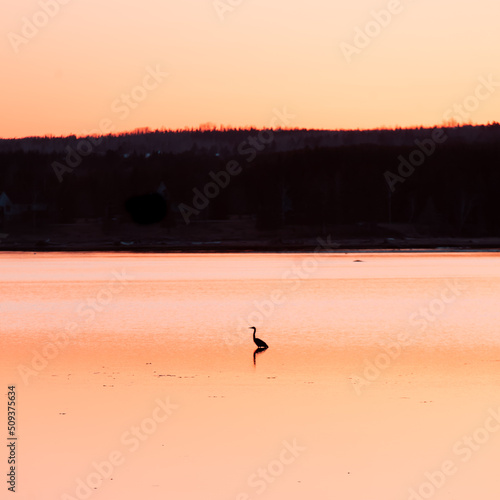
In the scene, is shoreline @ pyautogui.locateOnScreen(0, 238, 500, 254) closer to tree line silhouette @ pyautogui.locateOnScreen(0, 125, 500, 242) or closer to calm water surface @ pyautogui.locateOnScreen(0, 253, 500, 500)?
tree line silhouette @ pyautogui.locateOnScreen(0, 125, 500, 242)

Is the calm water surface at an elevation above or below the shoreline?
below

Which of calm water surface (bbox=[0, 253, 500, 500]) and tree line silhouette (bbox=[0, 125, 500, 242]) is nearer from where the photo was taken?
calm water surface (bbox=[0, 253, 500, 500])

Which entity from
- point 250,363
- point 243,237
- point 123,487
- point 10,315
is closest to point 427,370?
point 250,363

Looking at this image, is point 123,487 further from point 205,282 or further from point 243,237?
point 243,237

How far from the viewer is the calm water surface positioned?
42.2ft

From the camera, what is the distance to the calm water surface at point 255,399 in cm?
1288

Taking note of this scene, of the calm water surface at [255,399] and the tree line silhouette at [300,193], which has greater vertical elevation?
the tree line silhouette at [300,193]

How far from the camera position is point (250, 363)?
2277 cm

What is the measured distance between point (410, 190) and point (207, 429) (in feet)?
446

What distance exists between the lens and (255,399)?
18.0 metres

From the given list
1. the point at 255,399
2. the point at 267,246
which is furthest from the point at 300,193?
the point at 255,399

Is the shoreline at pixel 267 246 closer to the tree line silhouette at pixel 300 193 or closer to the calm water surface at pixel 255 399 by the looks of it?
the tree line silhouette at pixel 300 193

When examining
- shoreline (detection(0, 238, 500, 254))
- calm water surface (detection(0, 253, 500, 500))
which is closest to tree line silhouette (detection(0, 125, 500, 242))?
shoreline (detection(0, 238, 500, 254))

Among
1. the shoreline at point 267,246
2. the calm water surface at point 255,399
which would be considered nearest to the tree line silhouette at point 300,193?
the shoreline at point 267,246
